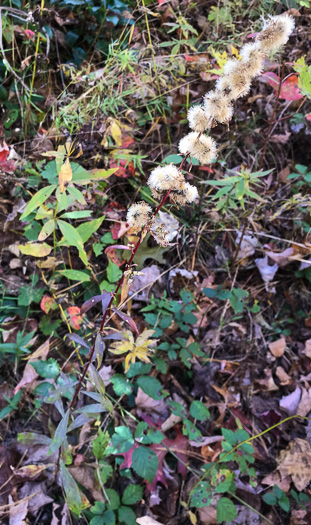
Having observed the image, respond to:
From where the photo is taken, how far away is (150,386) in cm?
168

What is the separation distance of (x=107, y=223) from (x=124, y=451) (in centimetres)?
118

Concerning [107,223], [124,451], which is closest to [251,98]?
[107,223]

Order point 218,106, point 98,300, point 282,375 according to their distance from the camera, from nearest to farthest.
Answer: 1. point 218,106
2. point 98,300
3. point 282,375

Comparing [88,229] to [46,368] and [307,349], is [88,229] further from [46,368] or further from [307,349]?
[307,349]

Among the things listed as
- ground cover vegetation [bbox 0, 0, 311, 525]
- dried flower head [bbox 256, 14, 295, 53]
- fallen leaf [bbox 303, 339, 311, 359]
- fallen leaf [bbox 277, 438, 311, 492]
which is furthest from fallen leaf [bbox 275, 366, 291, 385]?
dried flower head [bbox 256, 14, 295, 53]

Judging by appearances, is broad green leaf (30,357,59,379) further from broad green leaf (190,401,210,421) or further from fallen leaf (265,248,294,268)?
fallen leaf (265,248,294,268)

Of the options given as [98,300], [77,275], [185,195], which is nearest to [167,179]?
[185,195]

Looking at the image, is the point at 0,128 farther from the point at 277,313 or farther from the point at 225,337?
the point at 277,313

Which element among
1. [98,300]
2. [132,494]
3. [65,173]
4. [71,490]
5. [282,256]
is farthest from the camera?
[282,256]

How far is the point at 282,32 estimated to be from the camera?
108 cm

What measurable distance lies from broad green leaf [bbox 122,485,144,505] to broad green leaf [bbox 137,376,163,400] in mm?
385

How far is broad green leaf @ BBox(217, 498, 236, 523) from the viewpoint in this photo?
Result: 1498 mm

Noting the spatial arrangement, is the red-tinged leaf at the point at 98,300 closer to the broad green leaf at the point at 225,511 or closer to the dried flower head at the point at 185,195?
the dried flower head at the point at 185,195

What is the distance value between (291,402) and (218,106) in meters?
1.60
